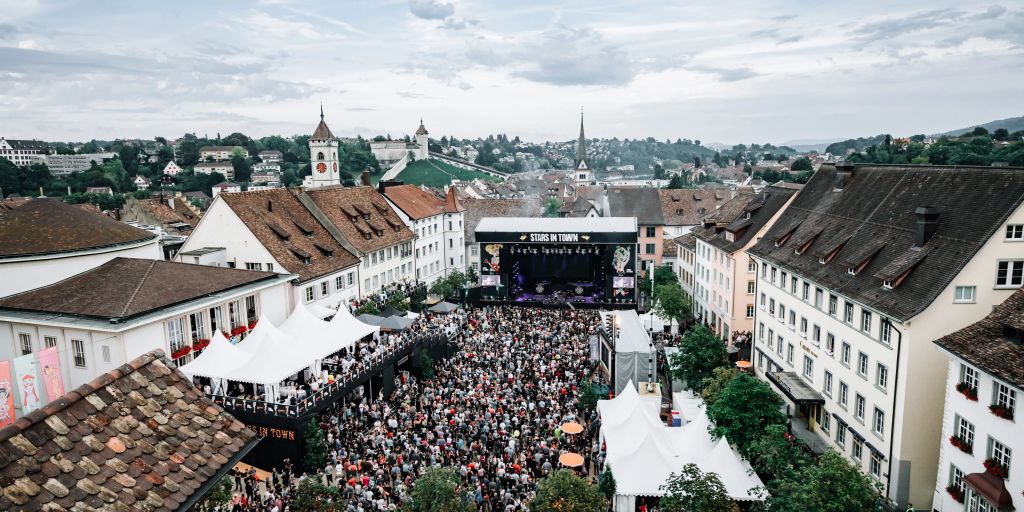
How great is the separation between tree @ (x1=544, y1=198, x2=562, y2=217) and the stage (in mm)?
30168

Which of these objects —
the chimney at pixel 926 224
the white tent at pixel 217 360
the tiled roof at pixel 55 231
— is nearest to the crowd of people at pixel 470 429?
the white tent at pixel 217 360

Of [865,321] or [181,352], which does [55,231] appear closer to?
[181,352]

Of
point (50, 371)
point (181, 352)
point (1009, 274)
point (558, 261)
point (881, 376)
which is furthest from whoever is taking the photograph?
point (558, 261)

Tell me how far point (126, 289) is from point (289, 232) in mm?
13565

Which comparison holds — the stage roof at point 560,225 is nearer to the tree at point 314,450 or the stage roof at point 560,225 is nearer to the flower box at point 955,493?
the tree at point 314,450

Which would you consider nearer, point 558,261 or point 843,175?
point 843,175

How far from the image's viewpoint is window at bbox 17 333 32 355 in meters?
27.8

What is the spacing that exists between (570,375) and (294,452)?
1474 centimetres

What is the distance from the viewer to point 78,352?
26812 millimetres

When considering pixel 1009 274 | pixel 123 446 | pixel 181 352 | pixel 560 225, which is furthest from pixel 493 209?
pixel 123 446

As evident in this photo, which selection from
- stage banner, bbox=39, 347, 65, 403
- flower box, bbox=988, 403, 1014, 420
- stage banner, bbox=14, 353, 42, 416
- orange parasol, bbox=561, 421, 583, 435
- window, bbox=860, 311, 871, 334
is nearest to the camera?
flower box, bbox=988, 403, 1014, 420

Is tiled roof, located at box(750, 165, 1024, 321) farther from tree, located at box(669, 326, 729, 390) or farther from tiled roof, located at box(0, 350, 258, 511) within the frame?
tiled roof, located at box(0, 350, 258, 511)

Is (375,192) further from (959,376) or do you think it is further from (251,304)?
(959,376)

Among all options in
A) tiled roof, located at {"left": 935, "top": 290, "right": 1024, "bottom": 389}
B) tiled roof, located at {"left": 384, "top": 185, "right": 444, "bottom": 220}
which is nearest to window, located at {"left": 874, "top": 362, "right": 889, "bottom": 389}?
tiled roof, located at {"left": 935, "top": 290, "right": 1024, "bottom": 389}
